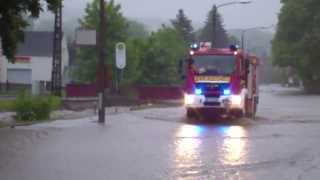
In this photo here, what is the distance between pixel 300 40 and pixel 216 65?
81.2 metres

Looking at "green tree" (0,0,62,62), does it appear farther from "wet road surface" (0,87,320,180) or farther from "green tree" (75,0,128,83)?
"green tree" (75,0,128,83)

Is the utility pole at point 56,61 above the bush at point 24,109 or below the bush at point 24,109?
above

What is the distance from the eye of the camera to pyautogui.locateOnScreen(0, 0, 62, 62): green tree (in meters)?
29.4

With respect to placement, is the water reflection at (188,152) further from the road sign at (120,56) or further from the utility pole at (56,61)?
the utility pole at (56,61)

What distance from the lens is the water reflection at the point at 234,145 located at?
1819 centimetres

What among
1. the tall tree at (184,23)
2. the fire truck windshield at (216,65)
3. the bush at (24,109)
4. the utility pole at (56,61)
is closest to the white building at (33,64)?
the tall tree at (184,23)

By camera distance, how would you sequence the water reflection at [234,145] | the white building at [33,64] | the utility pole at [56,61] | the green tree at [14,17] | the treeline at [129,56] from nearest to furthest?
the water reflection at [234,145]
the green tree at [14,17]
the utility pole at [56,61]
the treeline at [129,56]
the white building at [33,64]

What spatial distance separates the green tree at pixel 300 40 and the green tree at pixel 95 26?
35562 millimetres

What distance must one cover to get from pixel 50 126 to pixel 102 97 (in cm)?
322

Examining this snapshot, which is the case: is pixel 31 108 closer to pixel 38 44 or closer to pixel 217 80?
pixel 217 80

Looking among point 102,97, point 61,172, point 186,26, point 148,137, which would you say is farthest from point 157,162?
point 186,26

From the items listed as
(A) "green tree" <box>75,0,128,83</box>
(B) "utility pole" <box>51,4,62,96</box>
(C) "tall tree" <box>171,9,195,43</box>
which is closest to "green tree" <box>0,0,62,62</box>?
(B) "utility pole" <box>51,4,62,96</box>

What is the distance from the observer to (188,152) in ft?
65.5

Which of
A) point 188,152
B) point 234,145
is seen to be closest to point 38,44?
point 234,145
